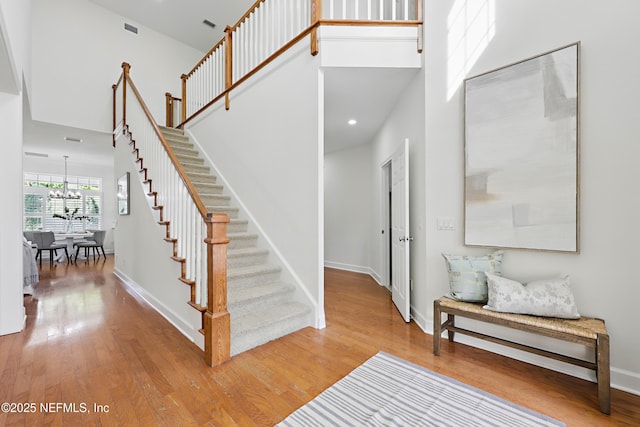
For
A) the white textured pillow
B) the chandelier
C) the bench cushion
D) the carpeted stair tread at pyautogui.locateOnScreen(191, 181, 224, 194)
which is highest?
the chandelier

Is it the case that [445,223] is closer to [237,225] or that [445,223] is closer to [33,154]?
[237,225]

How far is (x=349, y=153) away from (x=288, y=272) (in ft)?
10.9

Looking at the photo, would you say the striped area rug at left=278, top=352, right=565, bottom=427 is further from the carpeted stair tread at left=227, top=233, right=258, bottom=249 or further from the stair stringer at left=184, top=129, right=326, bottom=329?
the carpeted stair tread at left=227, top=233, right=258, bottom=249

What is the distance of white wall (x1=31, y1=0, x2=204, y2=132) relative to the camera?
190 inches

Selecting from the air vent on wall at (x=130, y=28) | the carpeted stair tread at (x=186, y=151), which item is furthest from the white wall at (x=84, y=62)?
the carpeted stair tread at (x=186, y=151)

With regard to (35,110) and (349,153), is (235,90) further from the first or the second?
(35,110)

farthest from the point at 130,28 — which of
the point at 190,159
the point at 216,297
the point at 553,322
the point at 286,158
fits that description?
the point at 553,322

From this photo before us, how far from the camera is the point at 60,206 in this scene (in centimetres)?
812

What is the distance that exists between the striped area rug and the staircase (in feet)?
2.82

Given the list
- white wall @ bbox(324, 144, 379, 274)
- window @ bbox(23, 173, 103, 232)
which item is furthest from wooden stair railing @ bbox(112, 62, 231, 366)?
window @ bbox(23, 173, 103, 232)

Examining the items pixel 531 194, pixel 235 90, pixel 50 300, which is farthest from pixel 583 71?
pixel 50 300

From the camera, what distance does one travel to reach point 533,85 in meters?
2.18

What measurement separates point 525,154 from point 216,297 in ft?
8.90

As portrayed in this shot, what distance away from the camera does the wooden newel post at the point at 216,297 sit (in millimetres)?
2090
